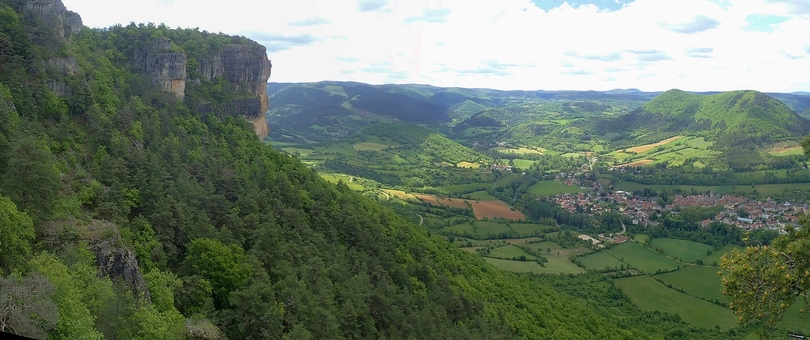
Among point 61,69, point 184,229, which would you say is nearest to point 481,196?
point 61,69

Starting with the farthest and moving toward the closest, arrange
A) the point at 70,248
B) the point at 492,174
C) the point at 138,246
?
the point at 492,174, the point at 138,246, the point at 70,248

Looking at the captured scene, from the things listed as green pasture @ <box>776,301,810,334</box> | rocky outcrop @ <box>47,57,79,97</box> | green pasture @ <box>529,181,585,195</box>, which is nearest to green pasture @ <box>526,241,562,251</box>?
green pasture @ <box>776,301,810,334</box>

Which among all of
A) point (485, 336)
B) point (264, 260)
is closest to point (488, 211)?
point (485, 336)

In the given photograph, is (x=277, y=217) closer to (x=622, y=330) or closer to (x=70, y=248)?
(x=70, y=248)

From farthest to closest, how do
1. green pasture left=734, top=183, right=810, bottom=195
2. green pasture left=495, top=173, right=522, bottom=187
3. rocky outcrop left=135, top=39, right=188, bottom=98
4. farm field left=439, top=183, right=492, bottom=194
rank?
1. green pasture left=495, top=173, right=522, bottom=187
2. farm field left=439, top=183, right=492, bottom=194
3. green pasture left=734, top=183, right=810, bottom=195
4. rocky outcrop left=135, top=39, right=188, bottom=98

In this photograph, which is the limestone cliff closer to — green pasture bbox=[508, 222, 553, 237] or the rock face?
the rock face

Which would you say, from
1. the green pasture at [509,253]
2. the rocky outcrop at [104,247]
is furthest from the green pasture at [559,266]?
the rocky outcrop at [104,247]
